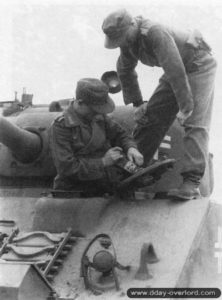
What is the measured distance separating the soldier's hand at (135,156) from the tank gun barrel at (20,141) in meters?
1.14

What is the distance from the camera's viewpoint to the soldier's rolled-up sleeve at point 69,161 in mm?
5863

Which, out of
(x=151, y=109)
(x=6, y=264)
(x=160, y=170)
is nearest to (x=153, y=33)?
(x=151, y=109)

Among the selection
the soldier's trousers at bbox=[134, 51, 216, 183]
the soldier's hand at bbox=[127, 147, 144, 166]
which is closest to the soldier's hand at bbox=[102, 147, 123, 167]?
the soldier's hand at bbox=[127, 147, 144, 166]

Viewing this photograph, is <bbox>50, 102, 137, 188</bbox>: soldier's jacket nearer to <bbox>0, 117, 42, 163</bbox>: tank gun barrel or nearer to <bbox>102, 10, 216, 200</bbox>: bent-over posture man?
<bbox>102, 10, 216, 200</bbox>: bent-over posture man

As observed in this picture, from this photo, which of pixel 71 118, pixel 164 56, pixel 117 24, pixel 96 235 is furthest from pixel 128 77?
pixel 96 235

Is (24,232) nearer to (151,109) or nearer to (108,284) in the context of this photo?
(108,284)

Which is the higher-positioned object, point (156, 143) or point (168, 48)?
point (168, 48)

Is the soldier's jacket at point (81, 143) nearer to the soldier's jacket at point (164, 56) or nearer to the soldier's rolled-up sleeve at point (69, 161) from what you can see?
the soldier's rolled-up sleeve at point (69, 161)

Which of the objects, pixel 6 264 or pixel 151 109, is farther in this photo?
pixel 151 109

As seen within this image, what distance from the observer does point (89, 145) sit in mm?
6148

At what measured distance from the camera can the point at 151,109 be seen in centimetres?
658

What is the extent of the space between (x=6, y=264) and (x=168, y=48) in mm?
2663

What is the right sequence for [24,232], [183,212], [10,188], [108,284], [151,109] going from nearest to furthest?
[108,284] < [183,212] < [24,232] < [151,109] < [10,188]

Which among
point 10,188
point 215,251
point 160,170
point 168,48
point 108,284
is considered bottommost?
point 108,284
